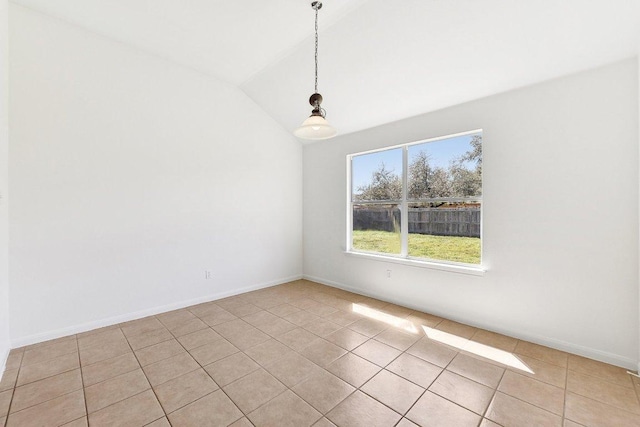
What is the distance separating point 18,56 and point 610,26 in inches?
201

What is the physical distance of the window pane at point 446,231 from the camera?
318 centimetres

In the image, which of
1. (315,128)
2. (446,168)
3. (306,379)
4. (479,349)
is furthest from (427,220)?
(306,379)

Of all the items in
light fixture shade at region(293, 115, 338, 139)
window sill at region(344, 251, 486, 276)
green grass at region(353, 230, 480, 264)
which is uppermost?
light fixture shade at region(293, 115, 338, 139)

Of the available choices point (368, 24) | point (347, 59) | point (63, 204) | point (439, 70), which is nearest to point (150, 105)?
point (63, 204)

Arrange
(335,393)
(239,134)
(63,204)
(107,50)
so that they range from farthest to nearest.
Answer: (239,134), (107,50), (63,204), (335,393)

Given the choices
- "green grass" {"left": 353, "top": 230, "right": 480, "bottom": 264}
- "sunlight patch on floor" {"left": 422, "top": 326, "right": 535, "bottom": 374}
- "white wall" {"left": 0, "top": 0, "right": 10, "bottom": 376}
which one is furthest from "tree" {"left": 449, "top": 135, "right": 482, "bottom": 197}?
"white wall" {"left": 0, "top": 0, "right": 10, "bottom": 376}

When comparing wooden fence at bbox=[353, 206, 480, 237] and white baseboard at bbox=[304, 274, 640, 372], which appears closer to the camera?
white baseboard at bbox=[304, 274, 640, 372]

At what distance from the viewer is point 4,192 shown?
240 cm

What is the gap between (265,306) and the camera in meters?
3.68

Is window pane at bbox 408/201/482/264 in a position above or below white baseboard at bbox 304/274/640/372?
above

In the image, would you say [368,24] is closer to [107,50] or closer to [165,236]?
[107,50]

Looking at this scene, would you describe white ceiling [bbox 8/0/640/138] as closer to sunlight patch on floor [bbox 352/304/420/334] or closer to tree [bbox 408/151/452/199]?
tree [bbox 408/151/452/199]

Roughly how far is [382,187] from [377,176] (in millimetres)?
199

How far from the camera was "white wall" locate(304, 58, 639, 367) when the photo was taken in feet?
7.44
